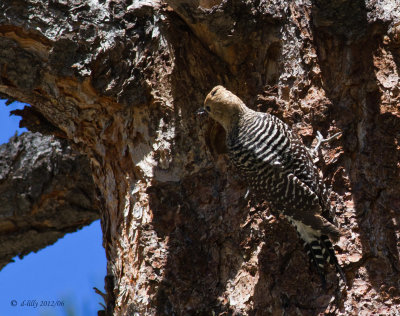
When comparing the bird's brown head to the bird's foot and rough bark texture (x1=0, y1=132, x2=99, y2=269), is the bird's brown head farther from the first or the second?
rough bark texture (x1=0, y1=132, x2=99, y2=269)

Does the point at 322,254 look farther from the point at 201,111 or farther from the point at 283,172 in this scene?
the point at 201,111

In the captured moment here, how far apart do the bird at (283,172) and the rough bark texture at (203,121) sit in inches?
4.4

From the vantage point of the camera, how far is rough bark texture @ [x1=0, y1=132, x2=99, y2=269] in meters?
4.94

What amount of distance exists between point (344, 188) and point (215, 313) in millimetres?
1052

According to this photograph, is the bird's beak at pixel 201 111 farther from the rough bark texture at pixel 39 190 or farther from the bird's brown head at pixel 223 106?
the rough bark texture at pixel 39 190

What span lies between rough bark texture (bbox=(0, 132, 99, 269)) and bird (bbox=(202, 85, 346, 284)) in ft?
5.49

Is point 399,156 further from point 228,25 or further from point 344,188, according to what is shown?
point 228,25

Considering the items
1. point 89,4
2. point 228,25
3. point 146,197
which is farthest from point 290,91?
point 89,4

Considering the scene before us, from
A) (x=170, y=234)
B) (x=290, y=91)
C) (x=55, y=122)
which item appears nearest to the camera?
(x=170, y=234)

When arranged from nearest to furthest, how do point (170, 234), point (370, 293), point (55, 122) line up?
point (370, 293)
point (170, 234)
point (55, 122)

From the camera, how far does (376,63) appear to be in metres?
3.81

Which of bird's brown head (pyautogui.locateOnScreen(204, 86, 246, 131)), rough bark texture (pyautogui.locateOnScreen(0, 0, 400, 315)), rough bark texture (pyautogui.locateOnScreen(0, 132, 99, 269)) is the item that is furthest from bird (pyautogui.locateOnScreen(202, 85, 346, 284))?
rough bark texture (pyautogui.locateOnScreen(0, 132, 99, 269))

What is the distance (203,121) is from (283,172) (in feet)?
2.13

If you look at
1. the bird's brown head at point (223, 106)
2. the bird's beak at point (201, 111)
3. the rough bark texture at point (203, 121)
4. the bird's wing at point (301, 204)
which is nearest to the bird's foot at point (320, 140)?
the rough bark texture at point (203, 121)
